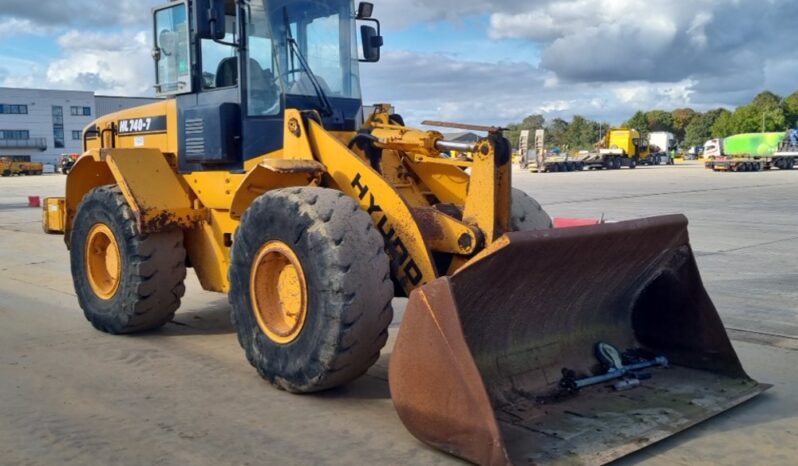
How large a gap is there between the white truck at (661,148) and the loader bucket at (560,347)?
61459mm

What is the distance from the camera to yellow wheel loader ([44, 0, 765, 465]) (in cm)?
421

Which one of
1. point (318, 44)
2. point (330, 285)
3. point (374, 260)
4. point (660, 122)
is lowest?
point (330, 285)

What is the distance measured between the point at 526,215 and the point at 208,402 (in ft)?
9.55

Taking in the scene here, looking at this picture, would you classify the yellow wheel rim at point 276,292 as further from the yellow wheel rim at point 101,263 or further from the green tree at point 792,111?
the green tree at point 792,111

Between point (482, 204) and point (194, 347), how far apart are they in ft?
9.65

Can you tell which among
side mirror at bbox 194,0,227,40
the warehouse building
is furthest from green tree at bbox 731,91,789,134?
side mirror at bbox 194,0,227,40

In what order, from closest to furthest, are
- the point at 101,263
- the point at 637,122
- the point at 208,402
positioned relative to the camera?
1. the point at 208,402
2. the point at 101,263
3. the point at 637,122

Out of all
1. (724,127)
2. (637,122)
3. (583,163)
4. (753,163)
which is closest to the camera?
(753,163)

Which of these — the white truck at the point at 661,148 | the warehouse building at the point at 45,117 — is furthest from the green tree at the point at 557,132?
the warehouse building at the point at 45,117

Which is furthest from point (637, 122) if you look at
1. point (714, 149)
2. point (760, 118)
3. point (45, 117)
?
point (45, 117)

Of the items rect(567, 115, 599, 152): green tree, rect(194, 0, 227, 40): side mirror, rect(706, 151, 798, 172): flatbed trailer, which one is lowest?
rect(706, 151, 798, 172): flatbed trailer

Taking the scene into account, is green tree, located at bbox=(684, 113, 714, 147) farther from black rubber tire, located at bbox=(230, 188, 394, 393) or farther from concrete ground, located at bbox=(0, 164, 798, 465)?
black rubber tire, located at bbox=(230, 188, 394, 393)

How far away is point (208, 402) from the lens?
511 centimetres

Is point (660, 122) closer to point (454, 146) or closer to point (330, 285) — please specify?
point (454, 146)
